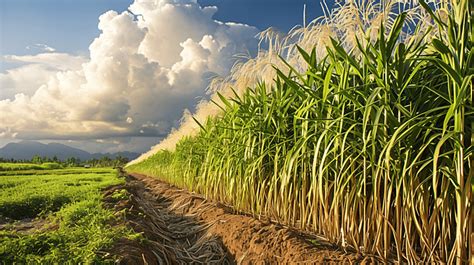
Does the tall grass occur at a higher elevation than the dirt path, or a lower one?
higher

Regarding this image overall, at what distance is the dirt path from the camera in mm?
2352

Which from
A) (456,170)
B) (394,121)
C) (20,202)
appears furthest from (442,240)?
(20,202)

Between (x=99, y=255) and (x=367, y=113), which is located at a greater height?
(x=367, y=113)

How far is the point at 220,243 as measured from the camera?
3.47 m

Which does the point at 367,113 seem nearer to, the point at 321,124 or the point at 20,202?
the point at 321,124

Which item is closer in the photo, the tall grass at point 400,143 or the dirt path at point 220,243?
the tall grass at point 400,143

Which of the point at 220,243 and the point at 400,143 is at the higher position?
the point at 400,143

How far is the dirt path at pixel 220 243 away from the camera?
235 cm

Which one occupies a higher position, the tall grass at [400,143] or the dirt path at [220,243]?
the tall grass at [400,143]

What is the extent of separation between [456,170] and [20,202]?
637 centimetres

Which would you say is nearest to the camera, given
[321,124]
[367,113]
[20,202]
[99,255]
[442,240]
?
[442,240]

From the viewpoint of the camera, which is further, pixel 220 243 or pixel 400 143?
pixel 220 243

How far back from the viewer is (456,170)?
1.71m

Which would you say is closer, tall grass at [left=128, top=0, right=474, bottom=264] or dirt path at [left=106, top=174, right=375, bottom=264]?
tall grass at [left=128, top=0, right=474, bottom=264]
